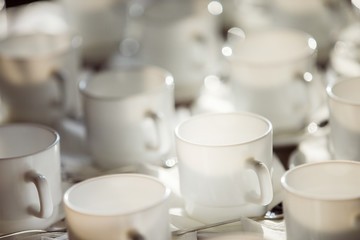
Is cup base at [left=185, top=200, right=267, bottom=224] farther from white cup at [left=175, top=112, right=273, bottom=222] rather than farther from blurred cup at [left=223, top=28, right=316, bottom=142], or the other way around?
blurred cup at [left=223, top=28, right=316, bottom=142]

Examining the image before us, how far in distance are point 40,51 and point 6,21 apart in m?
0.31

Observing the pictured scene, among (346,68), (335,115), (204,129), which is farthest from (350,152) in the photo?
(346,68)

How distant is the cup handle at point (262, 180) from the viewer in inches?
25.2

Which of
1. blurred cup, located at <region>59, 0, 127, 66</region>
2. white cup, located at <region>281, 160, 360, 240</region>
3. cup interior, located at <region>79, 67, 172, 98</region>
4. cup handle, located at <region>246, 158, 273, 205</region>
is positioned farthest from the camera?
blurred cup, located at <region>59, 0, 127, 66</region>

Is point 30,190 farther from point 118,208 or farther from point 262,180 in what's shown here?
point 262,180

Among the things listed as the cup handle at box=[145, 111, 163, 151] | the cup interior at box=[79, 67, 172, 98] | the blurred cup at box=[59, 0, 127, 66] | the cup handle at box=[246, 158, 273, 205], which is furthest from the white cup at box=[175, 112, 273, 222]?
the blurred cup at box=[59, 0, 127, 66]

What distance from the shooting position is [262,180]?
0.64 metres

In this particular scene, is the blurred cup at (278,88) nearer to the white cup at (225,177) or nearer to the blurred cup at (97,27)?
the white cup at (225,177)

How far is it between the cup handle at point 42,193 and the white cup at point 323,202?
0.76ft

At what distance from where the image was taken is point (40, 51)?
42.0 inches

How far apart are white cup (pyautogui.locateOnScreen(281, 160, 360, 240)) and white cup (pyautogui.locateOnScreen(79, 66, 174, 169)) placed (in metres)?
0.24

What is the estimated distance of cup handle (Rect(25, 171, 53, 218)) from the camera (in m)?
0.66

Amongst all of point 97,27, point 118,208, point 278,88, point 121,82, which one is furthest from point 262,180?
point 97,27

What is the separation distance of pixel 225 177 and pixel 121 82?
0.34 metres
